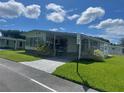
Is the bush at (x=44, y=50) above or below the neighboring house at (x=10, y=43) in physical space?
below

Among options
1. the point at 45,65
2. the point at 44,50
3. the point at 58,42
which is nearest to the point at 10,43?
the point at 58,42

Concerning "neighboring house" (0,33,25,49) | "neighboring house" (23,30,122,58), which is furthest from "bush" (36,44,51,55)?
"neighboring house" (0,33,25,49)

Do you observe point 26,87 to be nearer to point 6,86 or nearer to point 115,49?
point 6,86

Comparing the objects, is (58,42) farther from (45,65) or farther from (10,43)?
(10,43)

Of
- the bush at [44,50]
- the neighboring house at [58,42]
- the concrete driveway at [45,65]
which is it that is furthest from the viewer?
the neighboring house at [58,42]

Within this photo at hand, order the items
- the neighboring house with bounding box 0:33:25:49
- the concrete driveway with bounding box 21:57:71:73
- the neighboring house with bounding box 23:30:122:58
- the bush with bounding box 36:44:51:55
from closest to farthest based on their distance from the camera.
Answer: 1. the concrete driveway with bounding box 21:57:71:73
2. the bush with bounding box 36:44:51:55
3. the neighboring house with bounding box 23:30:122:58
4. the neighboring house with bounding box 0:33:25:49

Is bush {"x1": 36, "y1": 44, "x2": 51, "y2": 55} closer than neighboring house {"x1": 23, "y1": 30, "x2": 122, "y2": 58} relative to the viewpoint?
Yes

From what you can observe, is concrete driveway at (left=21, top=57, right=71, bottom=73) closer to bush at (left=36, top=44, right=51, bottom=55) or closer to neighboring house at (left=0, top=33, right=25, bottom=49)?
bush at (left=36, top=44, right=51, bottom=55)

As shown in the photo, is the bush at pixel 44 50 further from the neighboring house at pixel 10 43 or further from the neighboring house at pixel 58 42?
the neighboring house at pixel 10 43

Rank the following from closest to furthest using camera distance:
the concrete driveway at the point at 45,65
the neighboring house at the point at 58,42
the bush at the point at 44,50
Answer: the concrete driveway at the point at 45,65 < the bush at the point at 44,50 < the neighboring house at the point at 58,42

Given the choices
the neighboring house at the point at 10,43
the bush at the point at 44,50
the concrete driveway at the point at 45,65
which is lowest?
the concrete driveway at the point at 45,65

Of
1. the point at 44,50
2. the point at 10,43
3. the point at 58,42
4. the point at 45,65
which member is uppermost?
the point at 58,42

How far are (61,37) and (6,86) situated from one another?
2195 centimetres

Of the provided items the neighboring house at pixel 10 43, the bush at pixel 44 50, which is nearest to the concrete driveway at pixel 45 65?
the bush at pixel 44 50
